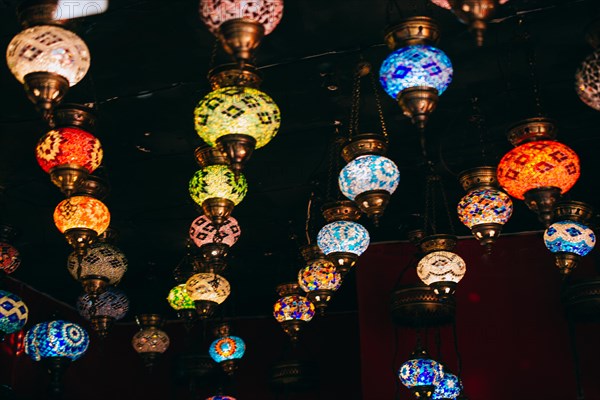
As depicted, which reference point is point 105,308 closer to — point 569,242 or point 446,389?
point 446,389

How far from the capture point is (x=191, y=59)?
12.5ft

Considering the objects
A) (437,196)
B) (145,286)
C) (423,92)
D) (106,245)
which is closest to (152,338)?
(145,286)

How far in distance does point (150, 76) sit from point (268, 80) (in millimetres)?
629

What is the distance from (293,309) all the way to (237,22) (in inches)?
114

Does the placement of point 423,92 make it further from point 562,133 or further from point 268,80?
point 562,133

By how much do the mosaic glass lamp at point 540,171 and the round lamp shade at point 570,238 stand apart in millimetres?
878

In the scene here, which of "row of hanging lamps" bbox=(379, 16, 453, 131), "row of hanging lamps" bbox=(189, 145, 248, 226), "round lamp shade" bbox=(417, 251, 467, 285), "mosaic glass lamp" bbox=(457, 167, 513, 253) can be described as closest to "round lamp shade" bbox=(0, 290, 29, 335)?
"row of hanging lamps" bbox=(189, 145, 248, 226)

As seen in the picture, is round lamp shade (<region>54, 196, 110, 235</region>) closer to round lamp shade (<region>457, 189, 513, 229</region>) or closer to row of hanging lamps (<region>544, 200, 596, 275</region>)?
round lamp shade (<region>457, 189, 513, 229</region>)

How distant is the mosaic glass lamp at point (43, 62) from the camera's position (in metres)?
2.44

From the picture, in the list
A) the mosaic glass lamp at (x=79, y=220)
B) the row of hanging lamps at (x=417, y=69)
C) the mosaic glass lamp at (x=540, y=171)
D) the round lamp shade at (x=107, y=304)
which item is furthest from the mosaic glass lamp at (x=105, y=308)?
the row of hanging lamps at (x=417, y=69)

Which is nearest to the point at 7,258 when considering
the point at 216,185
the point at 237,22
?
the point at 216,185

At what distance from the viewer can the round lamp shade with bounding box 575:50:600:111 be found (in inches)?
92.6

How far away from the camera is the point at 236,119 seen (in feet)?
8.58

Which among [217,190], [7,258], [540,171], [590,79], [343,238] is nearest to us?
[590,79]
